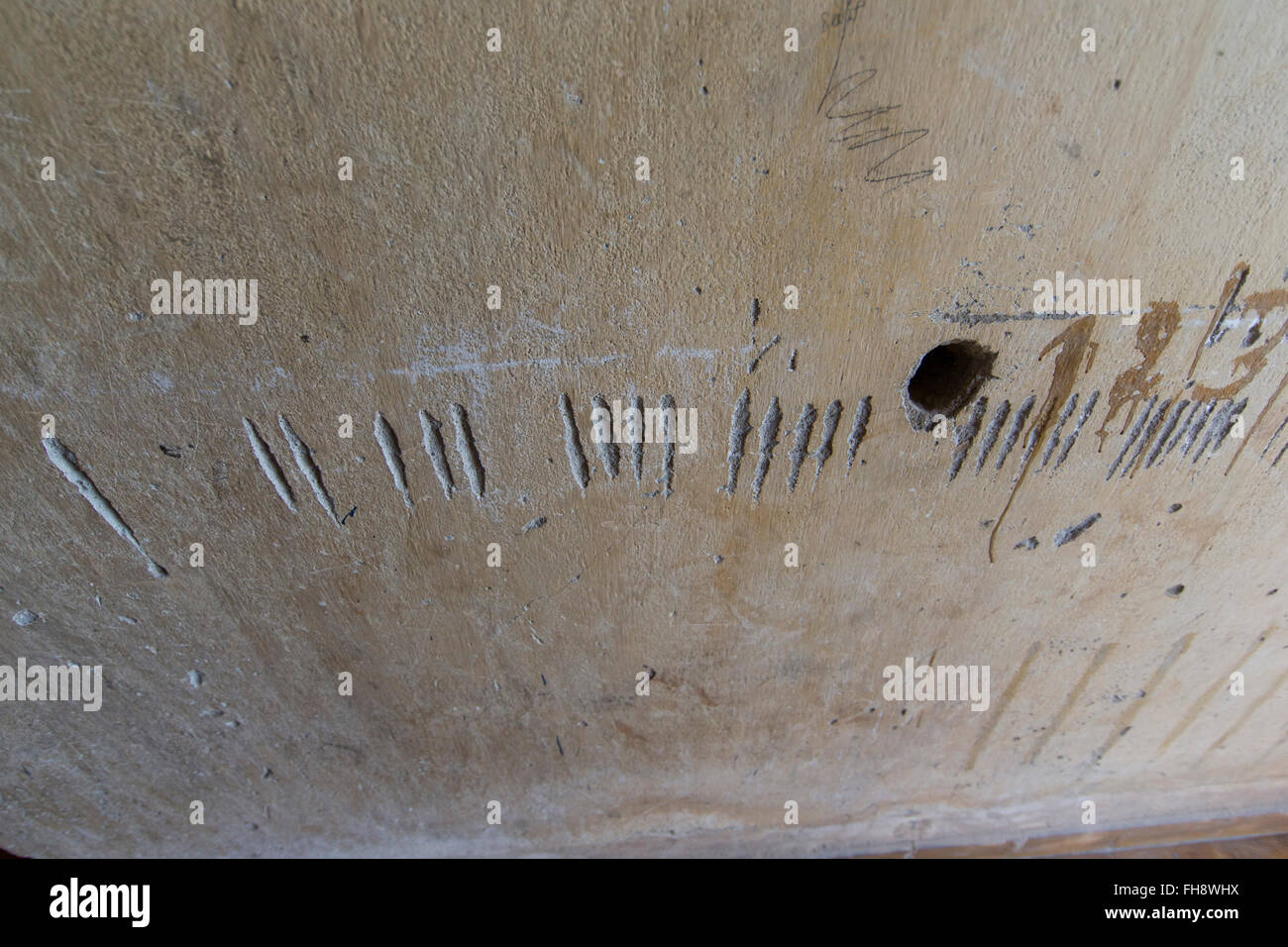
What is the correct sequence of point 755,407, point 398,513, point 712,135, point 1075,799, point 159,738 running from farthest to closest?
point 1075,799 < point 159,738 < point 398,513 < point 755,407 < point 712,135

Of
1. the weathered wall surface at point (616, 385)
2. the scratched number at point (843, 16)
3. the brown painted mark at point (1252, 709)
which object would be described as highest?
the scratched number at point (843, 16)

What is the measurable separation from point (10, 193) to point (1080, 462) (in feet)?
4.42

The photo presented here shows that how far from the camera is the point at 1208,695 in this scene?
1.51 metres

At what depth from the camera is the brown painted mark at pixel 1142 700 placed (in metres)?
1.38

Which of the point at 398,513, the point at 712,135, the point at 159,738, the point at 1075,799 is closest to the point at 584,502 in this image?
the point at 398,513

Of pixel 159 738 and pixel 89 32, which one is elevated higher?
pixel 89 32

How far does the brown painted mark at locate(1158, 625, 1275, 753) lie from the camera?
1.38 metres

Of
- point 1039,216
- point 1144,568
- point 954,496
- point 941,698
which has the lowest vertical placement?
point 941,698

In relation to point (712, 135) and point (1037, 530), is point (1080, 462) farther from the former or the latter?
point (712, 135)

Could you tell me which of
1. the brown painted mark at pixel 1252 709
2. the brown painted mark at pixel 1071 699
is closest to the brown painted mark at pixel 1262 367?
the brown painted mark at pixel 1071 699

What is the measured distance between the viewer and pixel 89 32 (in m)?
0.59

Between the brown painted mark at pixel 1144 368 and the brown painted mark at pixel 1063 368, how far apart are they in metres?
0.07

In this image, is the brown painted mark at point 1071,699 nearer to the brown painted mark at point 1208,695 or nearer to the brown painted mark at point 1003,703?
the brown painted mark at point 1003,703

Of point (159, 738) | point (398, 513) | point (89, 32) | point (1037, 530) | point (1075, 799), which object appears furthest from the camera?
point (1075, 799)
